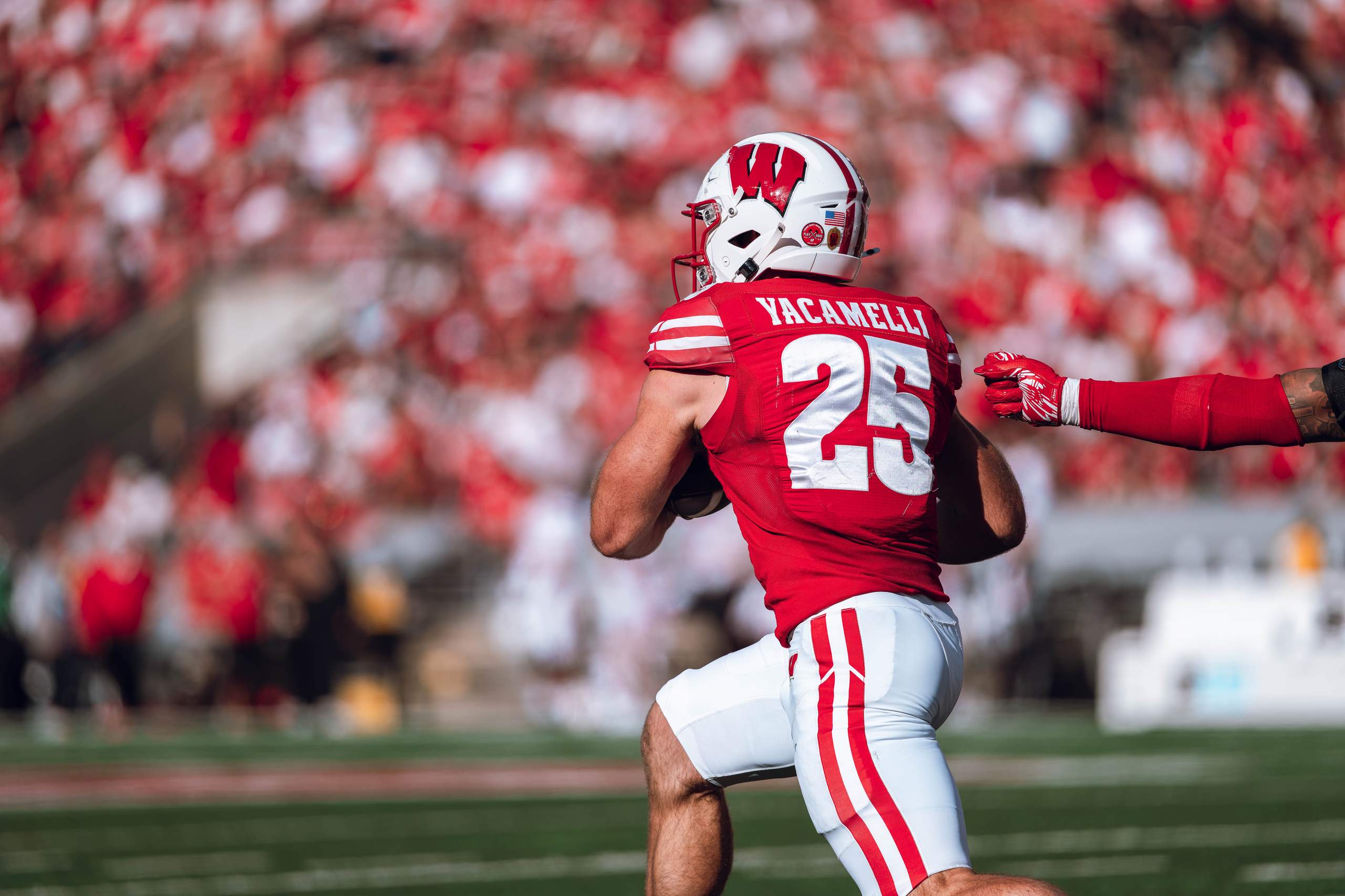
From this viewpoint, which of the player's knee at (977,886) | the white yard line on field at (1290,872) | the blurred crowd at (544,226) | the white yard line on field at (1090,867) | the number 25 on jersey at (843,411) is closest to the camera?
the player's knee at (977,886)

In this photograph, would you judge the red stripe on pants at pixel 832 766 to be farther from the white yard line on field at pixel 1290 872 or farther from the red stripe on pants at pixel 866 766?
the white yard line on field at pixel 1290 872

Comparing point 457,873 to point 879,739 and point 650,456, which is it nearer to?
point 650,456

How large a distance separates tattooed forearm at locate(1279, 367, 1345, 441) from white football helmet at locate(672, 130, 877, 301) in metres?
0.73

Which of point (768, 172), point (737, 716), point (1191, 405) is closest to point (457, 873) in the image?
point (737, 716)

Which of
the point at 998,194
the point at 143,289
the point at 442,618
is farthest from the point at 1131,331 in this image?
the point at 143,289

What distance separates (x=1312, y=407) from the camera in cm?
267

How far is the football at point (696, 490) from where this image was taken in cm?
288

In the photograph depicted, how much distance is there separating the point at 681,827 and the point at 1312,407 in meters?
1.25

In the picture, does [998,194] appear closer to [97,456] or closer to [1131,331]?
[1131,331]

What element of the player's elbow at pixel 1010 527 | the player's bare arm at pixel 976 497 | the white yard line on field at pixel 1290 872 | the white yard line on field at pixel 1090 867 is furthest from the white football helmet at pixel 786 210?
the white yard line on field at pixel 1290 872

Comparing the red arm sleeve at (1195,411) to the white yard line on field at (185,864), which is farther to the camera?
the white yard line on field at (185,864)

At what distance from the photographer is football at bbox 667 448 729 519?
9.44 feet

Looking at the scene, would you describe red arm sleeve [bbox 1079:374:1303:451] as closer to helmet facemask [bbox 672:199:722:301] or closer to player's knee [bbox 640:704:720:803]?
helmet facemask [bbox 672:199:722:301]

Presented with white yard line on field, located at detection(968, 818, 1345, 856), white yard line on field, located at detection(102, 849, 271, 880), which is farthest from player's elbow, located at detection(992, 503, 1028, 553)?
white yard line on field, located at detection(102, 849, 271, 880)
